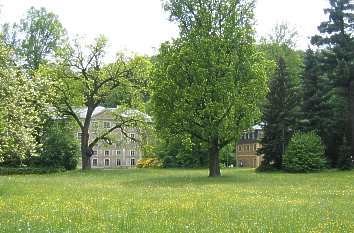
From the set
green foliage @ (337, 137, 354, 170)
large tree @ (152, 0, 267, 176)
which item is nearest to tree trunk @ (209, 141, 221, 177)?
large tree @ (152, 0, 267, 176)

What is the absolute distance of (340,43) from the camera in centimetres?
5319

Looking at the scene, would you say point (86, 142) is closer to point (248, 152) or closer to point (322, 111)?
point (322, 111)

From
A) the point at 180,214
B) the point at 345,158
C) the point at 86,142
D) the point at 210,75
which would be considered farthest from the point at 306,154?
the point at 180,214

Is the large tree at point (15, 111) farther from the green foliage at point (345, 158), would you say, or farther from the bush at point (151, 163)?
the bush at point (151, 163)

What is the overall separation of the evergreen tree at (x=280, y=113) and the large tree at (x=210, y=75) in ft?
49.8

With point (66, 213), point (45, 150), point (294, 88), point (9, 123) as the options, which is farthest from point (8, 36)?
point (66, 213)

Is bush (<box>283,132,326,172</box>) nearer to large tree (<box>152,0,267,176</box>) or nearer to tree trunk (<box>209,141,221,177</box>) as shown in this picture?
large tree (<box>152,0,267,176</box>)

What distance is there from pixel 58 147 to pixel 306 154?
3272cm

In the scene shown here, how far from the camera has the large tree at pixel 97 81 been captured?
62219 mm

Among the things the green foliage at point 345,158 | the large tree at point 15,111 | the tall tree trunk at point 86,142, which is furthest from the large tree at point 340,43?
the large tree at point 15,111

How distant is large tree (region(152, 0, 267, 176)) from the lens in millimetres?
42562

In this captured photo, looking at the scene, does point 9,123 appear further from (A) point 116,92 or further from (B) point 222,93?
(A) point 116,92

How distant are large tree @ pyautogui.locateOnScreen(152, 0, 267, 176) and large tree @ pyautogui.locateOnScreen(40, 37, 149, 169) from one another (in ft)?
56.7

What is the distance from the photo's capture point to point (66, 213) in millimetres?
16812
